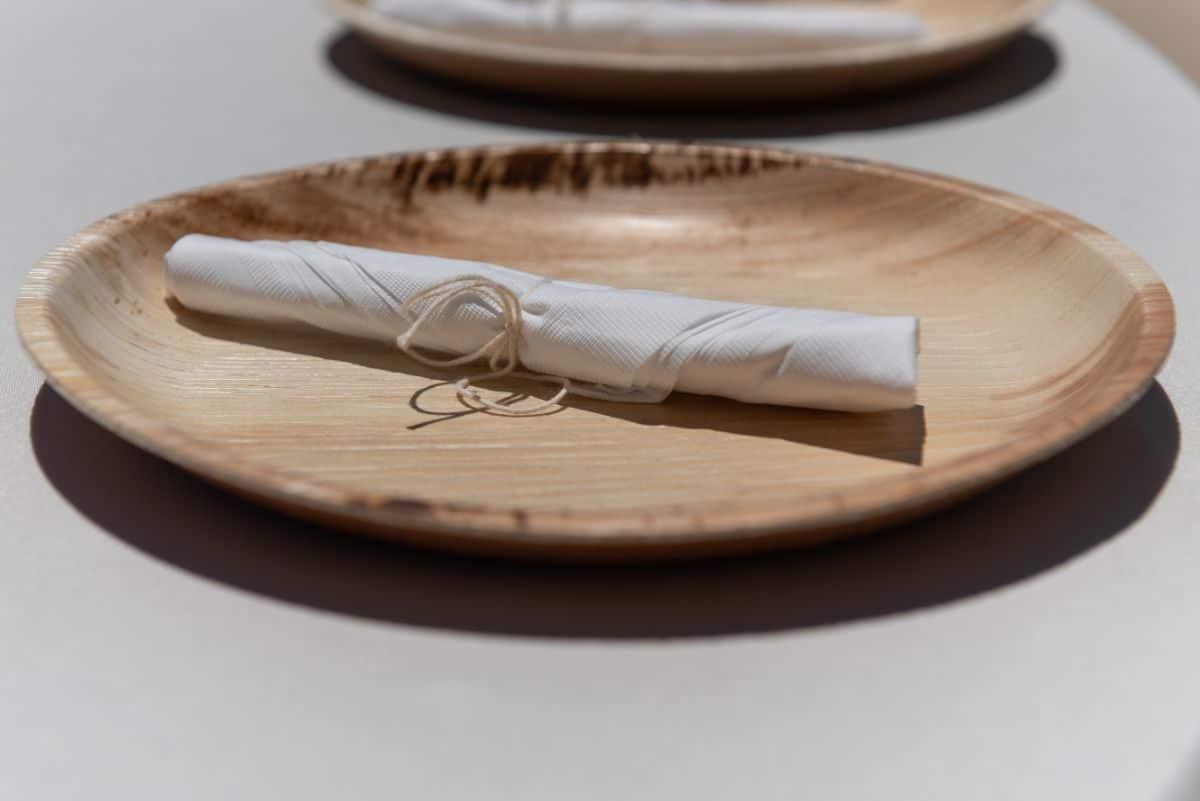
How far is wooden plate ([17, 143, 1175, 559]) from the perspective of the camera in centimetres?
61

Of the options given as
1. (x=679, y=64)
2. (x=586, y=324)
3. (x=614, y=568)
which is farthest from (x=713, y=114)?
(x=614, y=568)

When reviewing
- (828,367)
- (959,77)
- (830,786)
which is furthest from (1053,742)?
(959,77)

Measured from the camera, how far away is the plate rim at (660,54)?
1233mm

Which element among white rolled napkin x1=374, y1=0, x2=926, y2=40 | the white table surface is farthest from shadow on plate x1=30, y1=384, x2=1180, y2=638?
white rolled napkin x1=374, y1=0, x2=926, y2=40

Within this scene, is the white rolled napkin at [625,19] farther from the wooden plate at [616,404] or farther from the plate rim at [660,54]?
the wooden plate at [616,404]

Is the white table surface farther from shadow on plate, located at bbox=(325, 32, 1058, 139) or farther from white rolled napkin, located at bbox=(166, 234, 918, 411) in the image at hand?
shadow on plate, located at bbox=(325, 32, 1058, 139)

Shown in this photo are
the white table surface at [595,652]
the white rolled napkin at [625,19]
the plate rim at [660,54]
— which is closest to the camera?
the white table surface at [595,652]

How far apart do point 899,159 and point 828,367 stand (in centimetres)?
56

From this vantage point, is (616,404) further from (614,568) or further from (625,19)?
(625,19)

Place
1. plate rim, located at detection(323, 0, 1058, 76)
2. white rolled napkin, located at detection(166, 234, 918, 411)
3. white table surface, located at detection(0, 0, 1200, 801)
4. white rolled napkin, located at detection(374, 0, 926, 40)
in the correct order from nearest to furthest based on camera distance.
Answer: white table surface, located at detection(0, 0, 1200, 801)
white rolled napkin, located at detection(166, 234, 918, 411)
plate rim, located at detection(323, 0, 1058, 76)
white rolled napkin, located at detection(374, 0, 926, 40)

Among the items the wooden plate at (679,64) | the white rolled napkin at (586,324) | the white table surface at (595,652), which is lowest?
the white table surface at (595,652)

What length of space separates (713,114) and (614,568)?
2.55 feet

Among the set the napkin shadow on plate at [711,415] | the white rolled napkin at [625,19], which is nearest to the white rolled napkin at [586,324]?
the napkin shadow on plate at [711,415]

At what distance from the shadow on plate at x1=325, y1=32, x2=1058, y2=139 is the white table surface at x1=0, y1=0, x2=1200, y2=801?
0.55 metres
